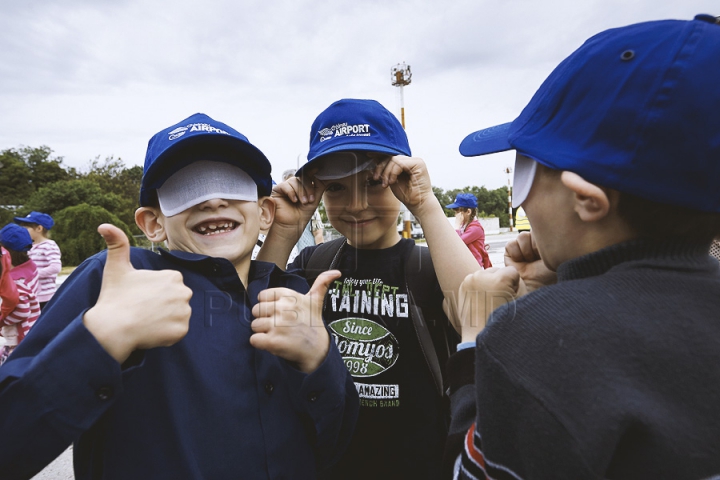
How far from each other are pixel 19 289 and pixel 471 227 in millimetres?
5858

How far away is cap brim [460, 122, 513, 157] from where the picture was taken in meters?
1.12

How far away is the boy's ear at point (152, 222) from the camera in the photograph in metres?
1.32

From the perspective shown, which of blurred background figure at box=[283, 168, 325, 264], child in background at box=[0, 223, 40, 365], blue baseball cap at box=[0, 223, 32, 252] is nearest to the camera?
blurred background figure at box=[283, 168, 325, 264]

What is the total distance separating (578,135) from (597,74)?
0.37 feet

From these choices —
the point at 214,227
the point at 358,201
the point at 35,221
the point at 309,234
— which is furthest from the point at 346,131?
the point at 35,221

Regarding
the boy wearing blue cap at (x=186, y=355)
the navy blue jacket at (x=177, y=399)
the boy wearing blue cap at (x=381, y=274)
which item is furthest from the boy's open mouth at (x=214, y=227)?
the boy wearing blue cap at (x=381, y=274)

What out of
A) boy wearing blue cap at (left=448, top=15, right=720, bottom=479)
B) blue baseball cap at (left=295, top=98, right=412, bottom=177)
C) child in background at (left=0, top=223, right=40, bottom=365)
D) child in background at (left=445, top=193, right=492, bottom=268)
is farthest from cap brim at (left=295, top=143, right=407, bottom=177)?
child in background at (left=445, top=193, right=492, bottom=268)

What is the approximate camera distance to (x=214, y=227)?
1.29 metres

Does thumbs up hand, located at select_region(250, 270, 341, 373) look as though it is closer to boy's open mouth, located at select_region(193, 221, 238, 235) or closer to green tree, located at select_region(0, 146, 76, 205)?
boy's open mouth, located at select_region(193, 221, 238, 235)

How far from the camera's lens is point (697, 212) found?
743mm

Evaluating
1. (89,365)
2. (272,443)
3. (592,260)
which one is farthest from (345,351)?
(592,260)

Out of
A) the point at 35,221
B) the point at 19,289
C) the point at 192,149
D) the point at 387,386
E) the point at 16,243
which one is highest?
the point at 35,221

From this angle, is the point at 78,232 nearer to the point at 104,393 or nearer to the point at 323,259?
the point at 323,259

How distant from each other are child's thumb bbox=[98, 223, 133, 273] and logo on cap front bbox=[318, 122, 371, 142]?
944mm
